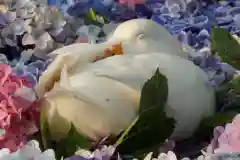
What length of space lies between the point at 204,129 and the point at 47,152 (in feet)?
0.66

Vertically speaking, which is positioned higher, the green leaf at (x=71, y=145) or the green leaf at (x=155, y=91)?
the green leaf at (x=155, y=91)

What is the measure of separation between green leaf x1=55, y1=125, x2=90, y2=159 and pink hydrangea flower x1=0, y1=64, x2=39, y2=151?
36mm

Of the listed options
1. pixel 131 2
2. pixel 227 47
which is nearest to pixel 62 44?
pixel 131 2

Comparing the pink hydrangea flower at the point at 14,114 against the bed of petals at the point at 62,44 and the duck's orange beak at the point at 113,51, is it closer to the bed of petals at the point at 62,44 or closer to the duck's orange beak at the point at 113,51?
the bed of petals at the point at 62,44

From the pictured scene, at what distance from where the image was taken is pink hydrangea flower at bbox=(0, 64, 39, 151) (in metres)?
0.56

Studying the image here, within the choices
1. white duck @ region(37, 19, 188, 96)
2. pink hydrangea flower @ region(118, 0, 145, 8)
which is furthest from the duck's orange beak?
pink hydrangea flower @ region(118, 0, 145, 8)

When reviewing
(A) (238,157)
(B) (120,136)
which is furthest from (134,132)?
(A) (238,157)

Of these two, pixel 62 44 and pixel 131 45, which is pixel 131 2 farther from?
pixel 131 45

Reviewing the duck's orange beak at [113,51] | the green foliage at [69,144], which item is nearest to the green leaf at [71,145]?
the green foliage at [69,144]

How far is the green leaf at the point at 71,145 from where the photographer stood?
56 cm

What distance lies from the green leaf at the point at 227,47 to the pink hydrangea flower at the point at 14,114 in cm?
23

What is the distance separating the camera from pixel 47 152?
0.50 metres

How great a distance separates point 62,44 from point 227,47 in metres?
0.30

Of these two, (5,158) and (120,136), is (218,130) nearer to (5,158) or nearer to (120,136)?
(120,136)
